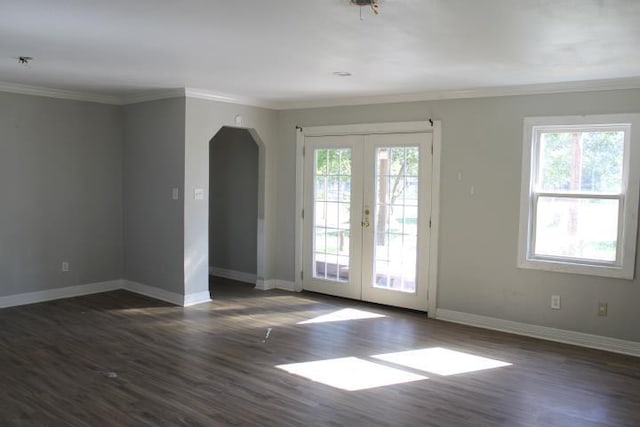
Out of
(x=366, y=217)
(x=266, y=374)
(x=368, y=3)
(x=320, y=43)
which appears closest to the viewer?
(x=368, y=3)

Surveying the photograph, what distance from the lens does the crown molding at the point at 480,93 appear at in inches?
185

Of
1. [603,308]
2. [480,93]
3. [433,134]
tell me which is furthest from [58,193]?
[603,308]

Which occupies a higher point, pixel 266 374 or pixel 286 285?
pixel 286 285

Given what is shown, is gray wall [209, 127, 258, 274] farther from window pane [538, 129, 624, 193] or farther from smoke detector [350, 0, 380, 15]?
smoke detector [350, 0, 380, 15]

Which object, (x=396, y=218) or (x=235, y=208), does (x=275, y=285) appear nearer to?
(x=235, y=208)

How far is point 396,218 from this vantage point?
6.10 m

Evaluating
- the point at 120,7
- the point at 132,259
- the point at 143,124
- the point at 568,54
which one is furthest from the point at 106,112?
the point at 568,54

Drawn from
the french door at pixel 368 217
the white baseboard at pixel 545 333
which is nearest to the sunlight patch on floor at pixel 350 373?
the white baseboard at pixel 545 333

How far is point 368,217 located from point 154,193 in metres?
2.58

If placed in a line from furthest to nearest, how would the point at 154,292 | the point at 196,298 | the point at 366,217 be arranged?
the point at 154,292 → the point at 366,217 → the point at 196,298

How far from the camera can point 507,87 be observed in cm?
518

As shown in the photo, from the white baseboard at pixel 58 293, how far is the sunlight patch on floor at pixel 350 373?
11.3 feet

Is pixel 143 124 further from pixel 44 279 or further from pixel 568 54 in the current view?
pixel 568 54

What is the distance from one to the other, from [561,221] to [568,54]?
186 cm
